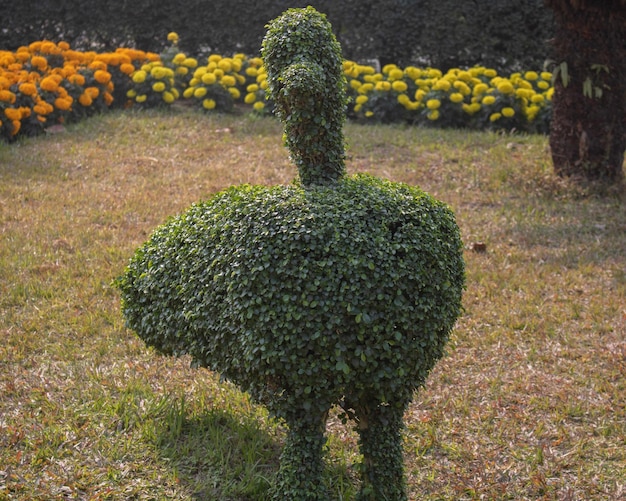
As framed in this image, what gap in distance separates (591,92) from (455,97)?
217cm

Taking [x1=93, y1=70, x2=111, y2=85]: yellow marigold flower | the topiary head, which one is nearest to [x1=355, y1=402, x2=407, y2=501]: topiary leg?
the topiary head

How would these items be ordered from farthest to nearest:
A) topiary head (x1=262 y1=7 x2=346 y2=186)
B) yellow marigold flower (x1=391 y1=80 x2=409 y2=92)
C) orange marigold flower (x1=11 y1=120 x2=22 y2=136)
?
yellow marigold flower (x1=391 y1=80 x2=409 y2=92)
orange marigold flower (x1=11 y1=120 x2=22 y2=136)
topiary head (x1=262 y1=7 x2=346 y2=186)

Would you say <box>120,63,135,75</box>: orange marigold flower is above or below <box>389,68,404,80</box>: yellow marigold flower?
below

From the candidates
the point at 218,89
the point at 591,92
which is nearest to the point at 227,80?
the point at 218,89

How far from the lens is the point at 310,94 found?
299cm

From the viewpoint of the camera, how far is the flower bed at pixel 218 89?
8.67m

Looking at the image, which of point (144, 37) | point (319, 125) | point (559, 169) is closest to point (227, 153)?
point (559, 169)

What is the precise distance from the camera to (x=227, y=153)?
7.95 m

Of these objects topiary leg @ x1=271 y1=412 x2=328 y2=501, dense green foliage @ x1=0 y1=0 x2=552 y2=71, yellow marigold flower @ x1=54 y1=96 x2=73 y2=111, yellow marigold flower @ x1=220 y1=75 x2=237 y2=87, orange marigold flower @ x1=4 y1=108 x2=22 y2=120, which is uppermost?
dense green foliage @ x1=0 y1=0 x2=552 y2=71

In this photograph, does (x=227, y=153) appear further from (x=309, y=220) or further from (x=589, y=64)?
(x=309, y=220)

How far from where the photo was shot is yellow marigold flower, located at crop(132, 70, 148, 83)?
9.37m

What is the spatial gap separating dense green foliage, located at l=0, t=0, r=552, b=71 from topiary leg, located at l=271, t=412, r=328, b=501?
318 inches

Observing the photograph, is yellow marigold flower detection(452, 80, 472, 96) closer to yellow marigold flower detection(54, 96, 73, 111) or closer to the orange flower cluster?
the orange flower cluster

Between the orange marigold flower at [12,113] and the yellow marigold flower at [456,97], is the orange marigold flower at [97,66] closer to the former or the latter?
the orange marigold flower at [12,113]
